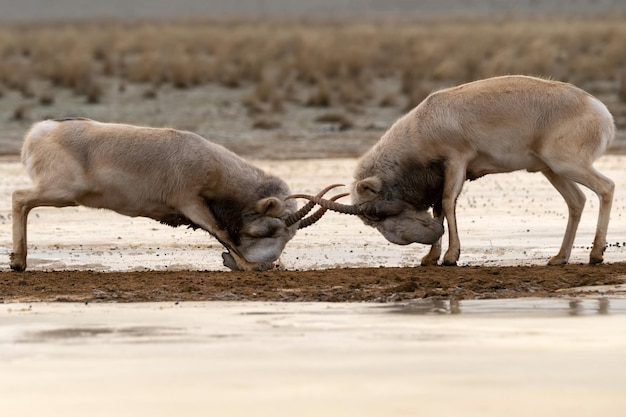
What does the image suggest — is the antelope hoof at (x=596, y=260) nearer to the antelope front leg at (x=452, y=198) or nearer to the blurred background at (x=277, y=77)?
the antelope front leg at (x=452, y=198)

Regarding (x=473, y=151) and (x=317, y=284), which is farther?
(x=473, y=151)

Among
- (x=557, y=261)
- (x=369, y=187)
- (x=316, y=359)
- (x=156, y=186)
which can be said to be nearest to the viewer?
(x=316, y=359)

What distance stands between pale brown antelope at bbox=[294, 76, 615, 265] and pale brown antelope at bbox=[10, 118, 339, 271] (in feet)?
2.01

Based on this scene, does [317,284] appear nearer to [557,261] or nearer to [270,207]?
[270,207]

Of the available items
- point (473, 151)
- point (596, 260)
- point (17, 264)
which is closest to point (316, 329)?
point (473, 151)

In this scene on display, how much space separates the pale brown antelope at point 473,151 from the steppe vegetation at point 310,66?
15634 millimetres

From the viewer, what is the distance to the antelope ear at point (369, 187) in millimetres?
13273

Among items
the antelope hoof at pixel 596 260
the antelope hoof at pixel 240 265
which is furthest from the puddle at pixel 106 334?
the antelope hoof at pixel 596 260

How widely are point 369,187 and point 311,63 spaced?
91.1 feet

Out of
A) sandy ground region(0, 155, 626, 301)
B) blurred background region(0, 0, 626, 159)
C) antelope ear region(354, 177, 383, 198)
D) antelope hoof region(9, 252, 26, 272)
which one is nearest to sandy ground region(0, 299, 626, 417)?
sandy ground region(0, 155, 626, 301)

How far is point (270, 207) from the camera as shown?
13133 millimetres

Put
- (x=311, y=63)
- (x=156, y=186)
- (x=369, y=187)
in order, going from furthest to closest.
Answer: (x=311, y=63), (x=369, y=187), (x=156, y=186)

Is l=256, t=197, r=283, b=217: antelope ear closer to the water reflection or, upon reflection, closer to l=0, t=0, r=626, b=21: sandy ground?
the water reflection

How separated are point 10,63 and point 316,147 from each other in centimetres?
1861
